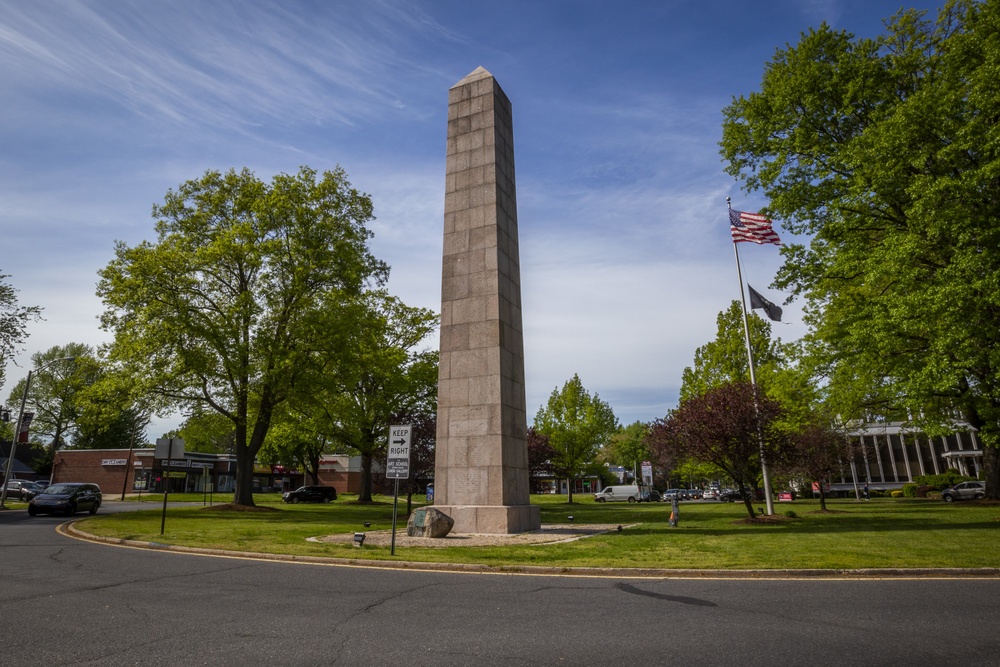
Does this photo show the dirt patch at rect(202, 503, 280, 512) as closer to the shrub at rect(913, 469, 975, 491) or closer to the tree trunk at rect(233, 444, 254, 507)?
the tree trunk at rect(233, 444, 254, 507)

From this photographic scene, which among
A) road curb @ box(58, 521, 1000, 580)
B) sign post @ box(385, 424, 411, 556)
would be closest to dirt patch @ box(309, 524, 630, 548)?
sign post @ box(385, 424, 411, 556)

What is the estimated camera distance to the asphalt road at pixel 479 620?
16.7ft

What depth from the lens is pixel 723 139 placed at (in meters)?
23.5

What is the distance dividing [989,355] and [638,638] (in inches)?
639

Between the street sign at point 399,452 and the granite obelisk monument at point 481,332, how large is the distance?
4.45m

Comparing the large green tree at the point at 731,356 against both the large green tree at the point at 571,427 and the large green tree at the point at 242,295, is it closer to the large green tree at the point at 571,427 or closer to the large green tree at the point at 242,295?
the large green tree at the point at 571,427

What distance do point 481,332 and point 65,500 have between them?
21612 millimetres

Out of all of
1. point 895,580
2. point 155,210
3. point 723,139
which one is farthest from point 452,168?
point 155,210

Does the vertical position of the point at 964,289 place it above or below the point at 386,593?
above

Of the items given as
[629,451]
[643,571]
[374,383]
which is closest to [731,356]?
[374,383]

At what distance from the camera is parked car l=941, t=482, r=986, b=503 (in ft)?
135

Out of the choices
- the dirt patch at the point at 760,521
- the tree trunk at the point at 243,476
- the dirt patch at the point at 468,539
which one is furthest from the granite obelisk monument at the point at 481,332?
the tree trunk at the point at 243,476

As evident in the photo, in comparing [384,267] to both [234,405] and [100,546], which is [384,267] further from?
[100,546]

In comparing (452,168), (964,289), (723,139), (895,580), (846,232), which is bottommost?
(895,580)
